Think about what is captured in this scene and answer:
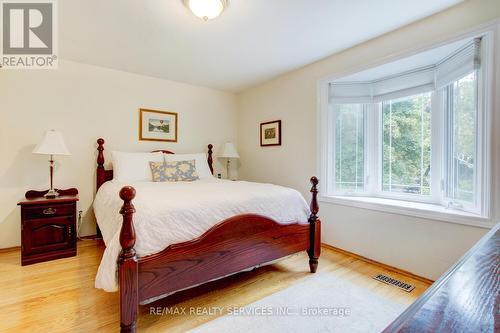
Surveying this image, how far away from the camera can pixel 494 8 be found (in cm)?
172

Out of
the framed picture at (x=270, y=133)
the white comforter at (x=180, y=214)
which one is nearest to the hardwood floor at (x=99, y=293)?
the white comforter at (x=180, y=214)

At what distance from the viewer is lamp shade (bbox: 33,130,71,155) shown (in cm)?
248

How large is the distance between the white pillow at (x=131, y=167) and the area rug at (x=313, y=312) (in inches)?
77.7

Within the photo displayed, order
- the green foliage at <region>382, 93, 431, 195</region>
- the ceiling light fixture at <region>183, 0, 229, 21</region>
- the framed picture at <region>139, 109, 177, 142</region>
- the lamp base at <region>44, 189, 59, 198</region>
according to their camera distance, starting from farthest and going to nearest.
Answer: the framed picture at <region>139, 109, 177, 142</region> → the lamp base at <region>44, 189, 59, 198</region> → the green foliage at <region>382, 93, 431, 195</region> → the ceiling light fixture at <region>183, 0, 229, 21</region>

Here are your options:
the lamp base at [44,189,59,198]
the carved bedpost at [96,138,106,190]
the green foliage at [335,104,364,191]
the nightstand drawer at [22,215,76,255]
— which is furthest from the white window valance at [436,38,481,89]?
the lamp base at [44,189,59,198]

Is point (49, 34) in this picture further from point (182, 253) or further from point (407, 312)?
point (407, 312)

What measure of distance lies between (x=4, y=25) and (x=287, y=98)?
298 cm

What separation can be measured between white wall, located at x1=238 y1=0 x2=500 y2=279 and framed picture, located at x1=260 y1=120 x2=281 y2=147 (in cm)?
9

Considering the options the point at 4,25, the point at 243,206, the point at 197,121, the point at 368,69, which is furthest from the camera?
the point at 197,121

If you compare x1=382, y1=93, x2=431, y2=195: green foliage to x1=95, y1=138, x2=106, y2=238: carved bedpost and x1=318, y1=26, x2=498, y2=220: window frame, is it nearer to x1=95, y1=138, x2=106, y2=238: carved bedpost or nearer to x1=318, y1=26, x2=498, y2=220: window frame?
x1=318, y1=26, x2=498, y2=220: window frame

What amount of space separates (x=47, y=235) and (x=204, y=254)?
1.94 m

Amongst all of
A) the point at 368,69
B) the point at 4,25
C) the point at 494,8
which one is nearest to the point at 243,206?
the point at 368,69

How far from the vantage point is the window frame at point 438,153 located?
1755mm

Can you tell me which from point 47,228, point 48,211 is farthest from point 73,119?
point 47,228
